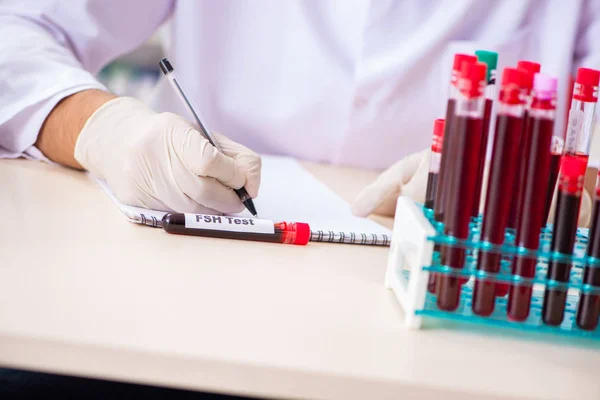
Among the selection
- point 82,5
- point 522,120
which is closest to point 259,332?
point 522,120

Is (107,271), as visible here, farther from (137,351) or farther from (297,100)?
(297,100)

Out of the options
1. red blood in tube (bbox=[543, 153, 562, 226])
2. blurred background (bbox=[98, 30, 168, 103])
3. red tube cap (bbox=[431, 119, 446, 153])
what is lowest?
red blood in tube (bbox=[543, 153, 562, 226])

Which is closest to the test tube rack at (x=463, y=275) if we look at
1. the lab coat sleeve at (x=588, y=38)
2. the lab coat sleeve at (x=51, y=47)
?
the lab coat sleeve at (x=51, y=47)

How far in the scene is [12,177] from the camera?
931 millimetres

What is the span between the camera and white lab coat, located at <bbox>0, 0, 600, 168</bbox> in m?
1.36

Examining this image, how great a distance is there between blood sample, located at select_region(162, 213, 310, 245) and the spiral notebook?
0.03 meters

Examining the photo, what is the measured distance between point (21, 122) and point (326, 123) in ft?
1.98

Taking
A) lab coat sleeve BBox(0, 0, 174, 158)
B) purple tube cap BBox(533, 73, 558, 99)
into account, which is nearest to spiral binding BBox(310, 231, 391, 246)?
purple tube cap BBox(533, 73, 558, 99)

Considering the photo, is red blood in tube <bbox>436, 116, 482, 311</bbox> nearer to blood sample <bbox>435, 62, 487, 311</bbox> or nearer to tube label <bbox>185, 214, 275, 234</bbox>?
blood sample <bbox>435, 62, 487, 311</bbox>

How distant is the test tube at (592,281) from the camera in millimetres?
545

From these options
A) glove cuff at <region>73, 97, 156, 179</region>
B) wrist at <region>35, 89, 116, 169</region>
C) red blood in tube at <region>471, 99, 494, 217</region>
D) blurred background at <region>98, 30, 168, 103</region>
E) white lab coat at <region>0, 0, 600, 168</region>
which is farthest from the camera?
blurred background at <region>98, 30, 168, 103</region>

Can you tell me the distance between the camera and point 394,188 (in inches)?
36.8

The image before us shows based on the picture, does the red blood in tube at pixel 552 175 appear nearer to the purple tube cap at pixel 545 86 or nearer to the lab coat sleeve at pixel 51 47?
the purple tube cap at pixel 545 86

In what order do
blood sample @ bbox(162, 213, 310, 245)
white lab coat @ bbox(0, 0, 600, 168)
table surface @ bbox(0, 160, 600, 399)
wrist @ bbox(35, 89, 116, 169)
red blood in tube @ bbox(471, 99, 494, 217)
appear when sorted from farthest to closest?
white lab coat @ bbox(0, 0, 600, 168), wrist @ bbox(35, 89, 116, 169), blood sample @ bbox(162, 213, 310, 245), red blood in tube @ bbox(471, 99, 494, 217), table surface @ bbox(0, 160, 600, 399)
